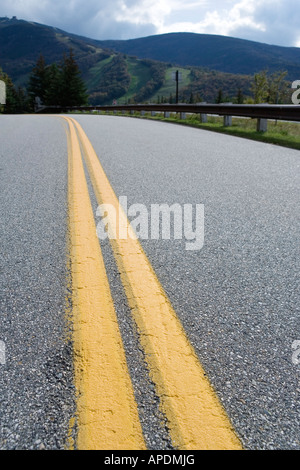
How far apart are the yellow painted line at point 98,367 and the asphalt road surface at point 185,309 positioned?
0.03 metres

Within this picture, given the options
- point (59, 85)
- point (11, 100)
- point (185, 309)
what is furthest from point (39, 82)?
point (185, 309)

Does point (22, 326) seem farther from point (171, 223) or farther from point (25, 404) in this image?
point (171, 223)

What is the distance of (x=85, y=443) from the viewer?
1102 millimetres

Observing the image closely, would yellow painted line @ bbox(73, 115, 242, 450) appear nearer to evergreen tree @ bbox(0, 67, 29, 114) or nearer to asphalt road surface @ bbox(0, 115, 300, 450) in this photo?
asphalt road surface @ bbox(0, 115, 300, 450)

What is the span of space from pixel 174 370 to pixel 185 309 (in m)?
0.46

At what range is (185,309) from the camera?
1808 millimetres

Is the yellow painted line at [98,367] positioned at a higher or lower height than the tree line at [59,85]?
lower

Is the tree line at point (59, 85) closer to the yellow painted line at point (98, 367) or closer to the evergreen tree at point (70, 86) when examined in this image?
the evergreen tree at point (70, 86)

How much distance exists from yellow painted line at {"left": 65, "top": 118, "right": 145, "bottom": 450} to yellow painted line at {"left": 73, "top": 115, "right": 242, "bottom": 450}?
0.11m

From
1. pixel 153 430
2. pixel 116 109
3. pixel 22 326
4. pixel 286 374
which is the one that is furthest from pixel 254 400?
pixel 116 109

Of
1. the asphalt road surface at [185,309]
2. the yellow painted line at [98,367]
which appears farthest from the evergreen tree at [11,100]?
the yellow painted line at [98,367]

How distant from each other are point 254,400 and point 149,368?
39cm

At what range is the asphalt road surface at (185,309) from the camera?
1.20 meters

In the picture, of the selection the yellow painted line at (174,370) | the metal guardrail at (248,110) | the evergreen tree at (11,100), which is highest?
the evergreen tree at (11,100)
